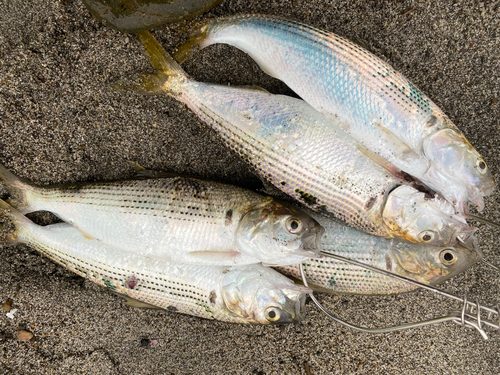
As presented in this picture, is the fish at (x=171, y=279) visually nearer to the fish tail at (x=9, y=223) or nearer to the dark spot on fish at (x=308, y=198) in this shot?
the fish tail at (x=9, y=223)

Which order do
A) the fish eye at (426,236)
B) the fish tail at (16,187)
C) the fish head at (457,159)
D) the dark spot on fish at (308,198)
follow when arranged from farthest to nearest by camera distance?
the fish tail at (16,187), the dark spot on fish at (308,198), the fish eye at (426,236), the fish head at (457,159)

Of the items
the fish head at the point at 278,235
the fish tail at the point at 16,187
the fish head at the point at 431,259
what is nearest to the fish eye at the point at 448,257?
the fish head at the point at 431,259

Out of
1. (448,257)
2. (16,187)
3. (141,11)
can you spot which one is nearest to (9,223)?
(16,187)

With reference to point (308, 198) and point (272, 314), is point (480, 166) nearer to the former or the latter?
point (308, 198)

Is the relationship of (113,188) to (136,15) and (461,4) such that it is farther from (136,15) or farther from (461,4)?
(461,4)

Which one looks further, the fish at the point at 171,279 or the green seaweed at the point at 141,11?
the fish at the point at 171,279

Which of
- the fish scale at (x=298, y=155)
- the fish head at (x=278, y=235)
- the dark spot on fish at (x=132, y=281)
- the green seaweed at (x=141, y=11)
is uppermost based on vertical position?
the green seaweed at (x=141, y=11)

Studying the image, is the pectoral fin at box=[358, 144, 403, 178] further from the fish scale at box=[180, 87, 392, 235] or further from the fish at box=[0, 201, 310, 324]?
the fish at box=[0, 201, 310, 324]

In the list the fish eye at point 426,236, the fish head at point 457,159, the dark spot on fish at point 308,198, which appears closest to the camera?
the fish head at point 457,159

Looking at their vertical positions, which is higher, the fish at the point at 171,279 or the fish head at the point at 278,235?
the fish head at the point at 278,235
